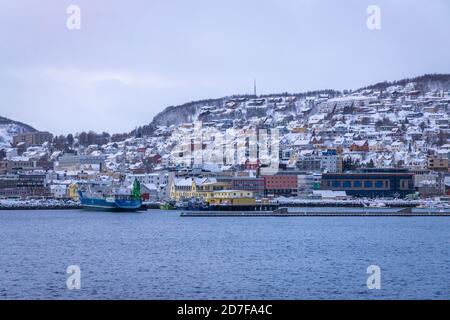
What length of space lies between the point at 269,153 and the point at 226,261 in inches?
2626

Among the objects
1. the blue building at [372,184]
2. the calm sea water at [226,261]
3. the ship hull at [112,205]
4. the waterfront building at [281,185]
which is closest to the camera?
the calm sea water at [226,261]

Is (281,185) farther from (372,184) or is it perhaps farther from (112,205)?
(112,205)

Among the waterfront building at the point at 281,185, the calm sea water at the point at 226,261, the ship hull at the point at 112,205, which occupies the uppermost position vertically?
the waterfront building at the point at 281,185

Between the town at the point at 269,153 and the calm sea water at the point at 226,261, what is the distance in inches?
744

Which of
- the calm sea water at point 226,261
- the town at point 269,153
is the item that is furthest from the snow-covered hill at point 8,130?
the calm sea water at point 226,261

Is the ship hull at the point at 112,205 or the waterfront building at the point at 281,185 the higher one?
the waterfront building at the point at 281,185

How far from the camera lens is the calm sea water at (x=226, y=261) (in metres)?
15.3

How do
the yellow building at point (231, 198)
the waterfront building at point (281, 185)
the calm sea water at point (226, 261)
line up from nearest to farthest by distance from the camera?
the calm sea water at point (226, 261) < the yellow building at point (231, 198) < the waterfront building at point (281, 185)

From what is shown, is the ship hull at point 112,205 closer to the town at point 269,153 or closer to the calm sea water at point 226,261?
the town at point 269,153

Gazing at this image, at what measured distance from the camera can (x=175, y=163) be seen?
83.2 metres

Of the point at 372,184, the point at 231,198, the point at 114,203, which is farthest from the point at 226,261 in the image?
the point at 372,184

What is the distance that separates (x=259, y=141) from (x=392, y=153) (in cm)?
1426

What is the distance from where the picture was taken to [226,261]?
19.5 metres
